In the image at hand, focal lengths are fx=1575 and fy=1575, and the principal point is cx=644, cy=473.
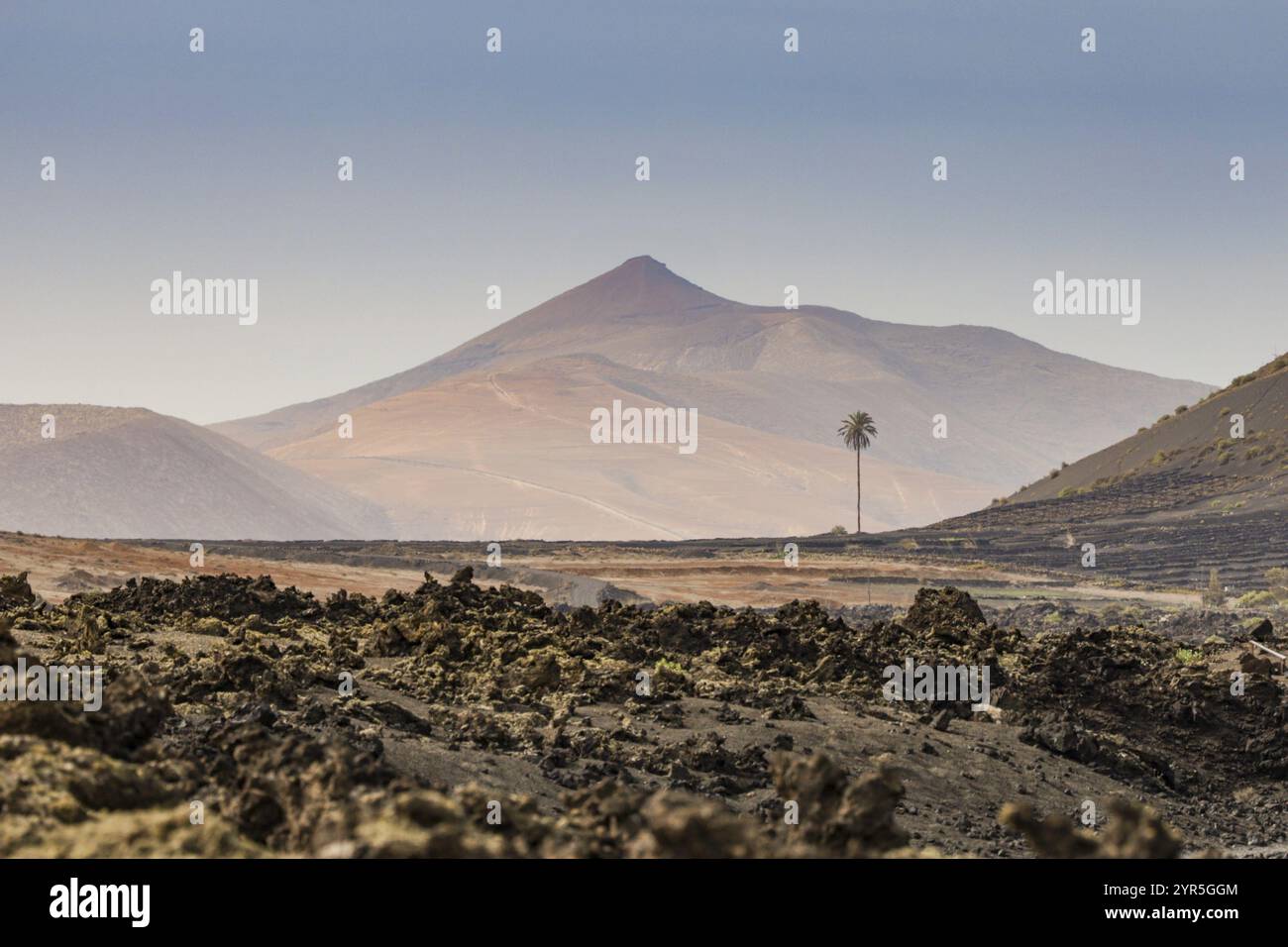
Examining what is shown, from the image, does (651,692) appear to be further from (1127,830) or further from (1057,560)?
(1057,560)

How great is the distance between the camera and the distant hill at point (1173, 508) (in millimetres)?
99375

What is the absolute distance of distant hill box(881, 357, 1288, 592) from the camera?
99375mm

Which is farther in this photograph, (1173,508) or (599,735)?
(1173,508)

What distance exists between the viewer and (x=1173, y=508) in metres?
116

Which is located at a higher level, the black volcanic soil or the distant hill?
the distant hill

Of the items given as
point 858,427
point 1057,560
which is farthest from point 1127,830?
point 858,427

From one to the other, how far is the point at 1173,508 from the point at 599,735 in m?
103

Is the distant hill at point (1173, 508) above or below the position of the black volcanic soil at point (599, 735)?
above

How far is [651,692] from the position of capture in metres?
23.9

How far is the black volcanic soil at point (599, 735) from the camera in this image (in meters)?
9.62

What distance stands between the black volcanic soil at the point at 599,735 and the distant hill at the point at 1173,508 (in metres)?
65.3

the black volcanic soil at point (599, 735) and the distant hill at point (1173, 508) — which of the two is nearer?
the black volcanic soil at point (599, 735)

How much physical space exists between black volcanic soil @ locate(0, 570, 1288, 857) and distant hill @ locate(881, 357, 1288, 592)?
65349 millimetres
